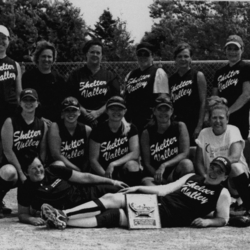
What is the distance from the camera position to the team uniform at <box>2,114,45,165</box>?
556cm

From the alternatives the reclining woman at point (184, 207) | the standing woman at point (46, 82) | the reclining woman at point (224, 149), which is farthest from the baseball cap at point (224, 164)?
the standing woman at point (46, 82)

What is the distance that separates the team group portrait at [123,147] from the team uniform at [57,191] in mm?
10

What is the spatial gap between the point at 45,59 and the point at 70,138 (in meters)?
1.01

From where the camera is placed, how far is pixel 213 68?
12.8 metres

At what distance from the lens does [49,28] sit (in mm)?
21750

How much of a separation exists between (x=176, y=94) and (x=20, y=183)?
212 centimetres

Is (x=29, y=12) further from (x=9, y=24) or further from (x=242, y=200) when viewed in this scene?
(x=242, y=200)

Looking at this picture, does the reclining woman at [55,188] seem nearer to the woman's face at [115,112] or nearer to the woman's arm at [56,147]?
the woman's arm at [56,147]

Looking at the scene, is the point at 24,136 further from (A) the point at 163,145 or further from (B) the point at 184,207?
(B) the point at 184,207

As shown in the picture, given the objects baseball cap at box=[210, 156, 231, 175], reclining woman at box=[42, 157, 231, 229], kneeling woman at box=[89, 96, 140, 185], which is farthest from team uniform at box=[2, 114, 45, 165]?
baseball cap at box=[210, 156, 231, 175]

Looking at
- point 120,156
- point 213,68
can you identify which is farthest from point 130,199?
point 213,68

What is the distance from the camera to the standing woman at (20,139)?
541 cm

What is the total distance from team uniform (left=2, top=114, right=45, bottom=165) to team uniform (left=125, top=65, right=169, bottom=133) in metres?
1.26

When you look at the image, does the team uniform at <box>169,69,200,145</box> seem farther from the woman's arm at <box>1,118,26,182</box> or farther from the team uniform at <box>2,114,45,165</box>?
the woman's arm at <box>1,118,26,182</box>
